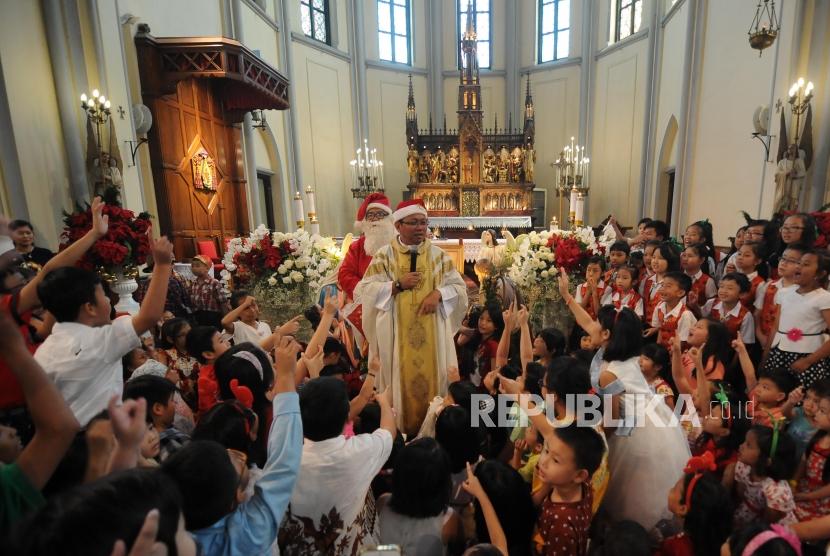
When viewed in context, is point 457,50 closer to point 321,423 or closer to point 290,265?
point 290,265

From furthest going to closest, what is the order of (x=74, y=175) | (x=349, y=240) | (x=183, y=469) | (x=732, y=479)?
(x=349, y=240)
(x=74, y=175)
(x=732, y=479)
(x=183, y=469)

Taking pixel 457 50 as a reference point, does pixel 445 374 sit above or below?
below

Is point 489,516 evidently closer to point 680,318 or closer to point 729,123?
point 680,318

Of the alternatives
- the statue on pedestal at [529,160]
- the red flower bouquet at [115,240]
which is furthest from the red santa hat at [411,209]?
the statue on pedestal at [529,160]

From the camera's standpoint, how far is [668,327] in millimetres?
3102

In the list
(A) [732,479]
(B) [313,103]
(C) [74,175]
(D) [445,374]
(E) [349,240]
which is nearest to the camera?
(A) [732,479]

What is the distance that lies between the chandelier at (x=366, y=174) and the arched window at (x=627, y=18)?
7498 mm

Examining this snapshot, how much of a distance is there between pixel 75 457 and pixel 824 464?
2.71 m

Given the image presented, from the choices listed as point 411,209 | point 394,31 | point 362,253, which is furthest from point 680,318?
point 394,31

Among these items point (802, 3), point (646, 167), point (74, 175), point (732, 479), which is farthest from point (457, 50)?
point (732, 479)

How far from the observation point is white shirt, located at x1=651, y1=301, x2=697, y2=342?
291cm

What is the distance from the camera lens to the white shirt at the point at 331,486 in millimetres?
1476

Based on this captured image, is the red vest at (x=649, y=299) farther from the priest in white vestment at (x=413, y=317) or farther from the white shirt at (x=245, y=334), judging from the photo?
the white shirt at (x=245, y=334)

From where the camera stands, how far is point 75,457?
1.17 metres
